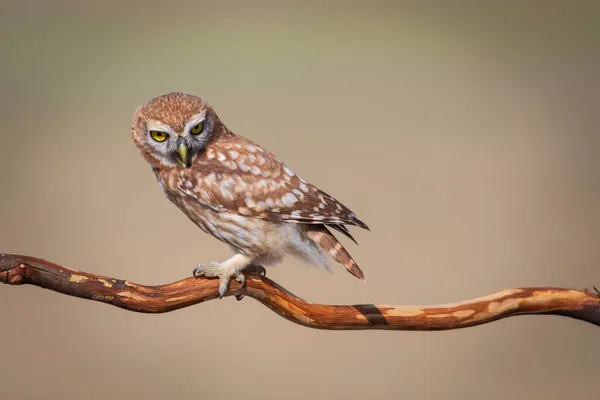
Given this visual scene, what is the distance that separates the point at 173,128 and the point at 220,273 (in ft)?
1.05

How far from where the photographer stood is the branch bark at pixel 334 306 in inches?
49.4

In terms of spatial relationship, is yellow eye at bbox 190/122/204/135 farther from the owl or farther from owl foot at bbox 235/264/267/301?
owl foot at bbox 235/264/267/301

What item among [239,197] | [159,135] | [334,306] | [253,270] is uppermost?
[159,135]

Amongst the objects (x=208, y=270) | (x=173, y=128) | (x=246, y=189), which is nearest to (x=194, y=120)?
(x=173, y=128)

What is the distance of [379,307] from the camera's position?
138 centimetres

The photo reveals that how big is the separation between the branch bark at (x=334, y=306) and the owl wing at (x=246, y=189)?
0.16 metres

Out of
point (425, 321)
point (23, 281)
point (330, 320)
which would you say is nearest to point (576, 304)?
point (425, 321)

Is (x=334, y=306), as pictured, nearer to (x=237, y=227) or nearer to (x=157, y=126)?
(x=237, y=227)

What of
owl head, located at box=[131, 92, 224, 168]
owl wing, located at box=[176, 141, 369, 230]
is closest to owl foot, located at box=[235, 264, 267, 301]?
owl wing, located at box=[176, 141, 369, 230]

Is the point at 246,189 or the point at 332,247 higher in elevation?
the point at 246,189

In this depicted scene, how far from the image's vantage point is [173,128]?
4.03ft

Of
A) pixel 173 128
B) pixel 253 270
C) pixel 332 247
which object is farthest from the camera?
pixel 253 270

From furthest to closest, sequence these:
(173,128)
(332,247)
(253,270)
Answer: (253,270) → (332,247) → (173,128)

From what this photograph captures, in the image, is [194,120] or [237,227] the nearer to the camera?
[194,120]
